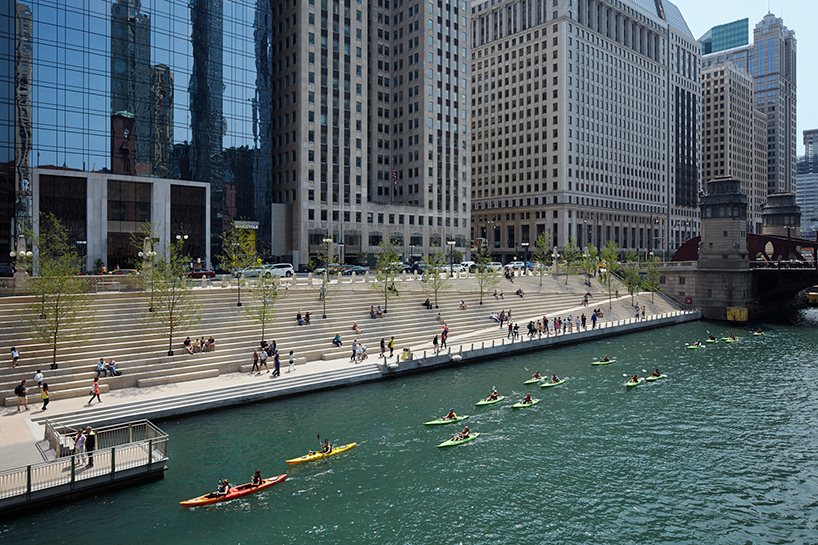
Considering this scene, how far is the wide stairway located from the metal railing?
961cm

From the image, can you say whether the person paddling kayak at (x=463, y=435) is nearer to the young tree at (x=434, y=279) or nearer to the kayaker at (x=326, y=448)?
the kayaker at (x=326, y=448)

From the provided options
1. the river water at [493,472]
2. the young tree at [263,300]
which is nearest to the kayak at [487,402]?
the river water at [493,472]

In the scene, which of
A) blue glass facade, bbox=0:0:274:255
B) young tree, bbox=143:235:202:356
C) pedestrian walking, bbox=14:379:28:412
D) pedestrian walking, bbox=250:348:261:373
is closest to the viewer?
pedestrian walking, bbox=14:379:28:412

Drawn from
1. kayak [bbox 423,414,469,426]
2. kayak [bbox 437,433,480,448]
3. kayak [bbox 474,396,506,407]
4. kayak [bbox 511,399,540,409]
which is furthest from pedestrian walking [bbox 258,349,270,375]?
kayak [bbox 511,399,540,409]

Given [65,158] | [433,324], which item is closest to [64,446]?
[433,324]

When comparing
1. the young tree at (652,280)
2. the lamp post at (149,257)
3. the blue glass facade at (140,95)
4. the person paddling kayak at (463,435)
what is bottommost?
the person paddling kayak at (463,435)

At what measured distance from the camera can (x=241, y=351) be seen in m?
41.3

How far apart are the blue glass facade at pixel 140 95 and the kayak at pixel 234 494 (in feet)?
187

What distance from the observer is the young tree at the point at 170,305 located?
40094mm

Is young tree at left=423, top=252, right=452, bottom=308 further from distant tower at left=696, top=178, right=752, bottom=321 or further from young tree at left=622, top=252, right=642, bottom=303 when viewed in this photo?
distant tower at left=696, top=178, right=752, bottom=321

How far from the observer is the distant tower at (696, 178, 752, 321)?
77.9 metres

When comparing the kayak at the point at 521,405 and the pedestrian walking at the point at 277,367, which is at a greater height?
the pedestrian walking at the point at 277,367

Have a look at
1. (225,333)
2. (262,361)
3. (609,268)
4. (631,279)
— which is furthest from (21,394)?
(631,279)

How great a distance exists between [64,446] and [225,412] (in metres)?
10.4
